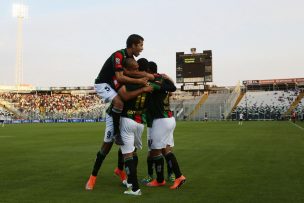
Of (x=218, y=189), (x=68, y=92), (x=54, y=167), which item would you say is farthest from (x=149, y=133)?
(x=68, y=92)

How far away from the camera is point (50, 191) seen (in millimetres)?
6695

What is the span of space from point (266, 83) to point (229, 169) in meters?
77.2

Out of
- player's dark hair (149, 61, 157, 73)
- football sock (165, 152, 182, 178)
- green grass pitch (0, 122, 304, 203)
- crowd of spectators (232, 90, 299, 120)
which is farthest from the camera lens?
crowd of spectators (232, 90, 299, 120)

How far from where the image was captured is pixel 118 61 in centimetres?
658

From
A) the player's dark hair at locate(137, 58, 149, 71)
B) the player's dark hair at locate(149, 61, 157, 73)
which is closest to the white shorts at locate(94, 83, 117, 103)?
the player's dark hair at locate(137, 58, 149, 71)

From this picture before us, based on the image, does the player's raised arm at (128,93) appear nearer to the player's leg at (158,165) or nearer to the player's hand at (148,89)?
the player's hand at (148,89)

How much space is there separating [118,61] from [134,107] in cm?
77

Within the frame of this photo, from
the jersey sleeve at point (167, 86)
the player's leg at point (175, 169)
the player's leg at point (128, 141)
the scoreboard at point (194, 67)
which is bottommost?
the player's leg at point (175, 169)

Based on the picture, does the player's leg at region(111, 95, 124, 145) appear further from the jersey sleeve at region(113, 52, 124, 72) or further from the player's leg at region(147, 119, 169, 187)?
the player's leg at region(147, 119, 169, 187)

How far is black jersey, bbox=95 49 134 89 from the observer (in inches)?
259

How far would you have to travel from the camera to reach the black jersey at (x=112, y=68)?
259 inches

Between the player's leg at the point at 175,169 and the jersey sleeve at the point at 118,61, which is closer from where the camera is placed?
the jersey sleeve at the point at 118,61

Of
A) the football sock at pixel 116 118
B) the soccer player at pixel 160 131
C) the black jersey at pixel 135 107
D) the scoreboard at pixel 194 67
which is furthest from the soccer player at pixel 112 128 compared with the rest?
the scoreboard at pixel 194 67

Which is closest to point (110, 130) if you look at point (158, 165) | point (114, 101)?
point (114, 101)
